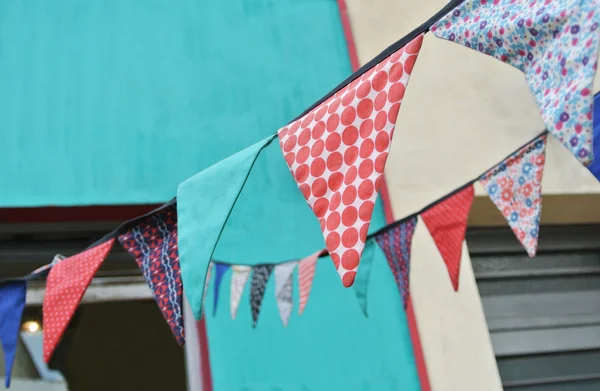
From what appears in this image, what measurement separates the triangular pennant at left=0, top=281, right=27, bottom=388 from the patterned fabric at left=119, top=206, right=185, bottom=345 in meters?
0.58

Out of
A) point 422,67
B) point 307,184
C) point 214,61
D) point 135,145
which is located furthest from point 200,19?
point 307,184

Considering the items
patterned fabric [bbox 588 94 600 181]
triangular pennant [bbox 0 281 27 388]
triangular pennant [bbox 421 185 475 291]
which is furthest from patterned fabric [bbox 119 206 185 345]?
patterned fabric [bbox 588 94 600 181]

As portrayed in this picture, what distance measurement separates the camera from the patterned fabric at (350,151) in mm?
1576

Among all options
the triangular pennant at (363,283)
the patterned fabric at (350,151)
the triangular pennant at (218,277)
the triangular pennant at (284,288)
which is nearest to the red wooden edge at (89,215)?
the triangular pennant at (218,277)

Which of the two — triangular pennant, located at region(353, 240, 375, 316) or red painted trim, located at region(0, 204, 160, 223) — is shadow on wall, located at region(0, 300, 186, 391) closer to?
red painted trim, located at region(0, 204, 160, 223)

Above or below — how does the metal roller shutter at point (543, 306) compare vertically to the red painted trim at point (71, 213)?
below

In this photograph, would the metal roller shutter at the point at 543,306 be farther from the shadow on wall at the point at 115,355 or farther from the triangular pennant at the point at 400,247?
the shadow on wall at the point at 115,355

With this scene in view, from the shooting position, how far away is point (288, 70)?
4008mm

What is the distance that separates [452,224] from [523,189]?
42 centimetres

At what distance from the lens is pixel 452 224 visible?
2873mm

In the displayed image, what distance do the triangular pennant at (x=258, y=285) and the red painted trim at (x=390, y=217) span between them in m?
0.87

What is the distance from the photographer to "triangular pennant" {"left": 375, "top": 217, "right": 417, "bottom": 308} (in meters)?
2.96

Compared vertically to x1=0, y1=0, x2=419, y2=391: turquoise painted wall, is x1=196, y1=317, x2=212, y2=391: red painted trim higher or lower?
lower

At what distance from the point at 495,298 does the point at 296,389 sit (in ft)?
4.74
